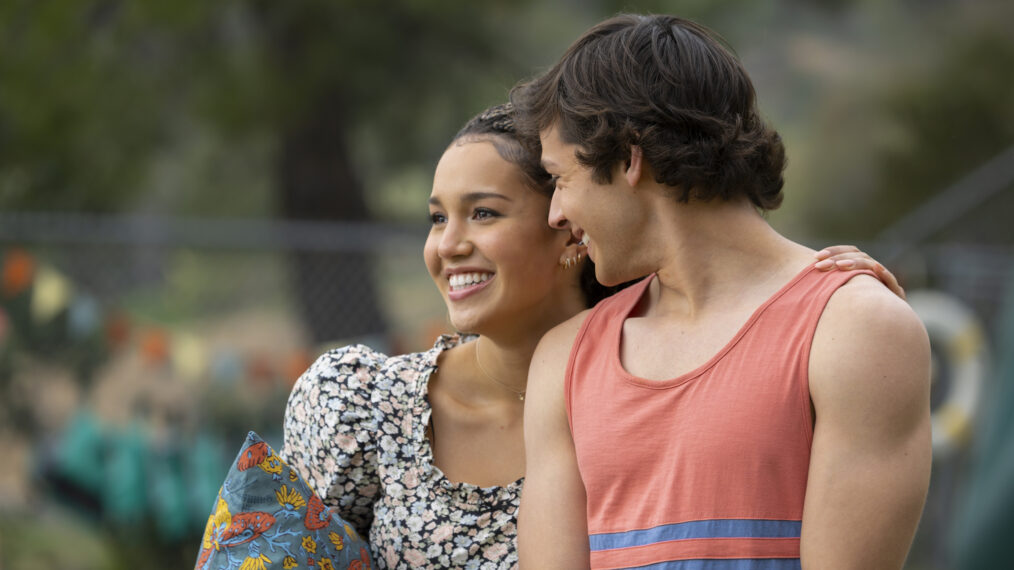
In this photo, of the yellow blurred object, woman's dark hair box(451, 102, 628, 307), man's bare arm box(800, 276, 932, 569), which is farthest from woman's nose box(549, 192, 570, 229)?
the yellow blurred object

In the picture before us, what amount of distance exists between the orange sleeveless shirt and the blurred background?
1860 mm

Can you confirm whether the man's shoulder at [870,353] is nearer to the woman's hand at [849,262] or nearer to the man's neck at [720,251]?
the woman's hand at [849,262]

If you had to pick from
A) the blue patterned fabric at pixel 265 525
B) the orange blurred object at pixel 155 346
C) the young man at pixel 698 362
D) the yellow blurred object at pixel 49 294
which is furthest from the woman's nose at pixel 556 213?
the yellow blurred object at pixel 49 294

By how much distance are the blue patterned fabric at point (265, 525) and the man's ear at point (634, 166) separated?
902mm

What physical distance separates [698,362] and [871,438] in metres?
0.32

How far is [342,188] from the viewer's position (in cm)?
873

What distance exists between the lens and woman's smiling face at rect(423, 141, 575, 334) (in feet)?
7.96

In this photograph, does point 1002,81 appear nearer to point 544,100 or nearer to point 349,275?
point 349,275

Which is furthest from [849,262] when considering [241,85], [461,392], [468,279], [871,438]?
[241,85]

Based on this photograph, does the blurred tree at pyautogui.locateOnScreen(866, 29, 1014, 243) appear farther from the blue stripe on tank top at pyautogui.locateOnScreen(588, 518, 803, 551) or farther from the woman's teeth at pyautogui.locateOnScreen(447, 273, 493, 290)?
the blue stripe on tank top at pyautogui.locateOnScreen(588, 518, 803, 551)

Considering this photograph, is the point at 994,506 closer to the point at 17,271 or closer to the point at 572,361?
the point at 572,361


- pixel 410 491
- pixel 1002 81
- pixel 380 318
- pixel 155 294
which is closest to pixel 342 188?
pixel 155 294

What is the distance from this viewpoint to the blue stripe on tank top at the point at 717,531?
183 cm

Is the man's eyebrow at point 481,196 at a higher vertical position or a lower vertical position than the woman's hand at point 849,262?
higher
